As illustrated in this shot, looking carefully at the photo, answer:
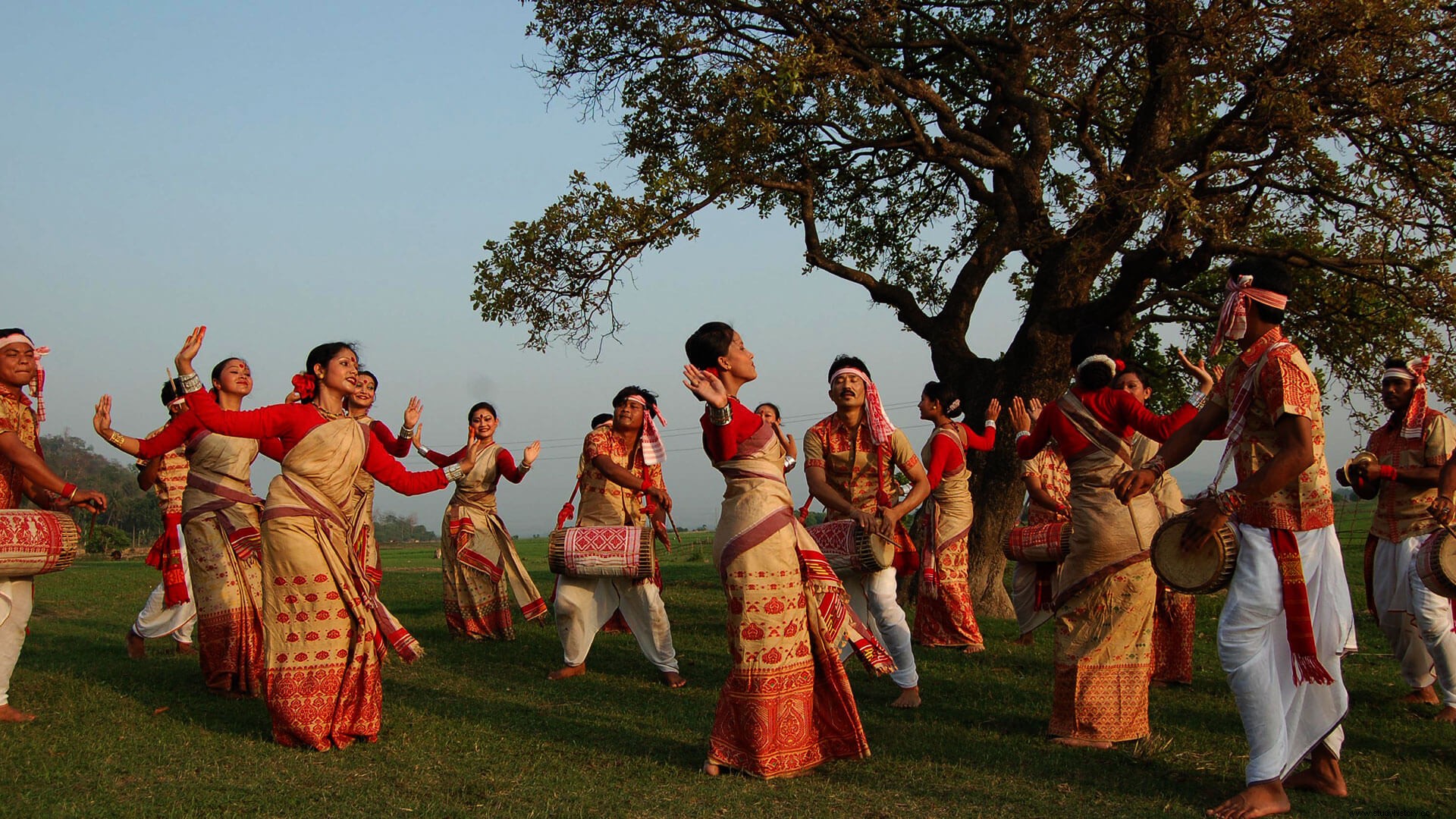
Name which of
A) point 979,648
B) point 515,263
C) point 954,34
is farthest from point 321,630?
point 954,34

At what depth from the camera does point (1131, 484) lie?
4855 millimetres

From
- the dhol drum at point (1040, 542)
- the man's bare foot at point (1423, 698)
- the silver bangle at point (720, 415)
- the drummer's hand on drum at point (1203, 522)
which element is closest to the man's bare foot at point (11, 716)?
the silver bangle at point (720, 415)

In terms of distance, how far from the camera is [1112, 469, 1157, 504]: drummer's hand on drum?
4836mm

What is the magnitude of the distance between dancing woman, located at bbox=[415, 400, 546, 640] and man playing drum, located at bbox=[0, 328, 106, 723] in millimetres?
3635

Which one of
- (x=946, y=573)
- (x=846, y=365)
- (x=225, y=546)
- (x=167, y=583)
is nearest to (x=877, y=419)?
(x=846, y=365)

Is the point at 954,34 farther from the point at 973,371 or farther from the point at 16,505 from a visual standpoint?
the point at 16,505

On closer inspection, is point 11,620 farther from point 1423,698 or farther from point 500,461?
point 1423,698

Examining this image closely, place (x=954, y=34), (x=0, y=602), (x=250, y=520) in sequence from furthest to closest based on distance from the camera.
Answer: (x=954, y=34)
(x=250, y=520)
(x=0, y=602)

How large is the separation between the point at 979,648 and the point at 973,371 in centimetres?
403

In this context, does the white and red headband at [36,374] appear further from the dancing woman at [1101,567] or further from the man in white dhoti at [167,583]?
the dancing woman at [1101,567]

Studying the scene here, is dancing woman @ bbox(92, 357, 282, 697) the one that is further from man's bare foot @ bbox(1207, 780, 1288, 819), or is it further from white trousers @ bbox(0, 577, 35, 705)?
man's bare foot @ bbox(1207, 780, 1288, 819)

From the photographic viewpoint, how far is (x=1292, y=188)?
11.3m

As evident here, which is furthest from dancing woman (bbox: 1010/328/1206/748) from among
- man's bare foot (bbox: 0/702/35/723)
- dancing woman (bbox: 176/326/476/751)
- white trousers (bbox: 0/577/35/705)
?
white trousers (bbox: 0/577/35/705)

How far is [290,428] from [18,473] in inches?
72.9
